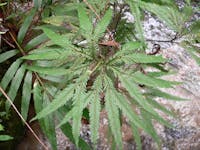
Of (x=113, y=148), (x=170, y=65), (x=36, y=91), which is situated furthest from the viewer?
(x=170, y=65)

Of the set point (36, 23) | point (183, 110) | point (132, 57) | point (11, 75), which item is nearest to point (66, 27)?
point (36, 23)

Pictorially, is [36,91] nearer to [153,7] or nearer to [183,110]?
[153,7]

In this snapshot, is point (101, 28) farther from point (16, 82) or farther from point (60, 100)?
point (16, 82)

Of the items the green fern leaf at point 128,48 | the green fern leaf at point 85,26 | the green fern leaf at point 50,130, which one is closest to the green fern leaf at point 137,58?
the green fern leaf at point 128,48

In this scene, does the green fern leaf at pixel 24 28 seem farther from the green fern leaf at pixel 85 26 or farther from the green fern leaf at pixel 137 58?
the green fern leaf at pixel 137 58

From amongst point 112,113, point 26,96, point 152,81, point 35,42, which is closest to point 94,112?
point 112,113

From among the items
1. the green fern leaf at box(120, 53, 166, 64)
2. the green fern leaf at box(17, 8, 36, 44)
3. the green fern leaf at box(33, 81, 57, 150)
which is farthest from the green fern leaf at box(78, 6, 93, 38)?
the green fern leaf at box(17, 8, 36, 44)

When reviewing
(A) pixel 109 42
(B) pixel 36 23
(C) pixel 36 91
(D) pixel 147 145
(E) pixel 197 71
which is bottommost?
(D) pixel 147 145

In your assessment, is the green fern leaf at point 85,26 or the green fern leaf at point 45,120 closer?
the green fern leaf at point 85,26

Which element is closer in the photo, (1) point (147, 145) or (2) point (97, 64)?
(2) point (97, 64)

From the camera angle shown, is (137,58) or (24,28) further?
(24,28)

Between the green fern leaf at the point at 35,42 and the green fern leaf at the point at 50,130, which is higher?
the green fern leaf at the point at 35,42
